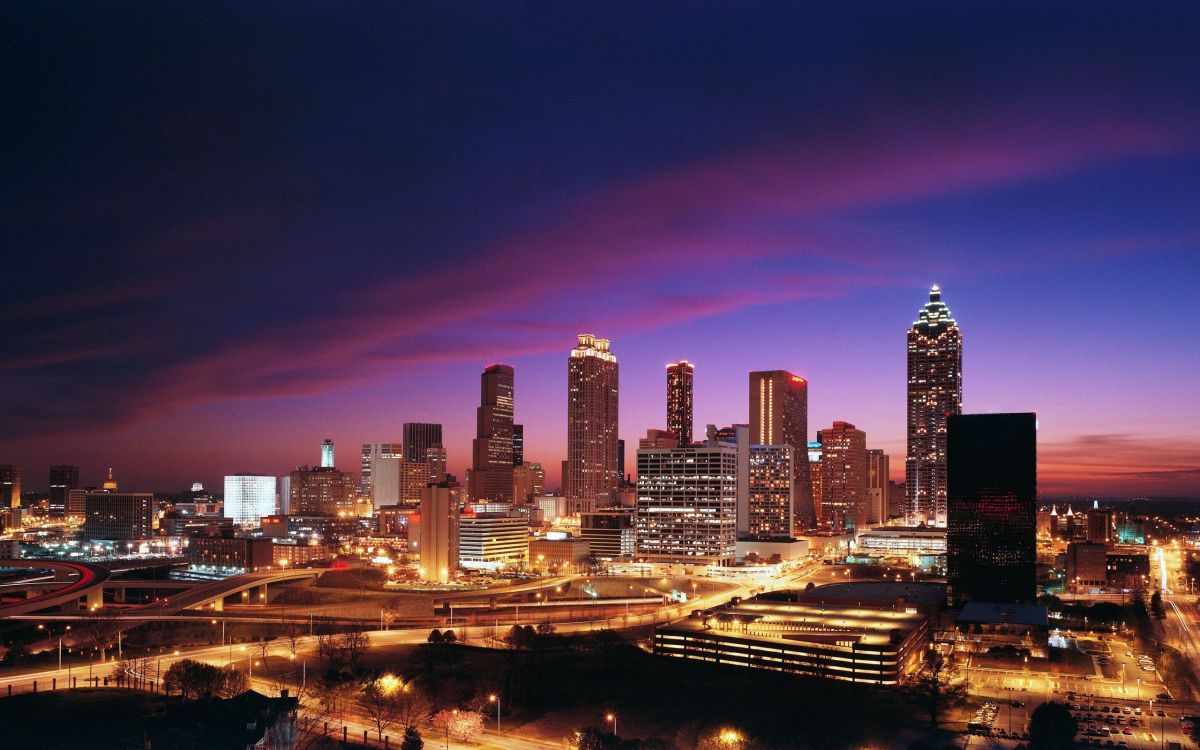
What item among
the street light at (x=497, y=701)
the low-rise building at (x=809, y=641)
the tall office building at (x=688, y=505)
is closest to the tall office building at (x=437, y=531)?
the tall office building at (x=688, y=505)

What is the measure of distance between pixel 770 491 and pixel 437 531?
67296 millimetres

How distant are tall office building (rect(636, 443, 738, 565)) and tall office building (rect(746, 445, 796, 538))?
25628 mm

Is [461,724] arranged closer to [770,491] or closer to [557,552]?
[557,552]

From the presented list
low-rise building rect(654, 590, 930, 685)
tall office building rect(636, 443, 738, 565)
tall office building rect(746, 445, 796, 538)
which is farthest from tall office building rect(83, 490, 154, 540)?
low-rise building rect(654, 590, 930, 685)

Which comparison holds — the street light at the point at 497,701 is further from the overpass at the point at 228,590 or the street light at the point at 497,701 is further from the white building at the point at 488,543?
the white building at the point at 488,543

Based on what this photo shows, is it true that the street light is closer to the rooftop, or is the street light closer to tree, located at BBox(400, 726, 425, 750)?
tree, located at BBox(400, 726, 425, 750)

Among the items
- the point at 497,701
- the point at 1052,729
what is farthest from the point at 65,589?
the point at 1052,729

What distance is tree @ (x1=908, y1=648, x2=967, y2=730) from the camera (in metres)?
53.6

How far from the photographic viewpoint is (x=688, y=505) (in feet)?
439

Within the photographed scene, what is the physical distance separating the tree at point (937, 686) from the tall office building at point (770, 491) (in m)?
90.1

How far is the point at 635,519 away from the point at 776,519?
1290 inches

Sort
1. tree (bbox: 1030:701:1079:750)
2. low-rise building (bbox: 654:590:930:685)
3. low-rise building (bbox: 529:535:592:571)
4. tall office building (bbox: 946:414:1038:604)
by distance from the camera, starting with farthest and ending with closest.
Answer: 1. low-rise building (bbox: 529:535:592:571)
2. tall office building (bbox: 946:414:1038:604)
3. low-rise building (bbox: 654:590:930:685)
4. tree (bbox: 1030:701:1079:750)

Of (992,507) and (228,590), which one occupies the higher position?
(992,507)

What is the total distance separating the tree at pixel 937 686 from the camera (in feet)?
176
